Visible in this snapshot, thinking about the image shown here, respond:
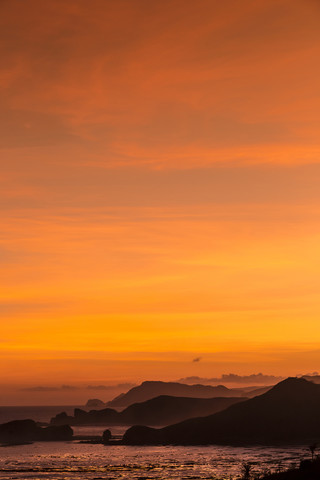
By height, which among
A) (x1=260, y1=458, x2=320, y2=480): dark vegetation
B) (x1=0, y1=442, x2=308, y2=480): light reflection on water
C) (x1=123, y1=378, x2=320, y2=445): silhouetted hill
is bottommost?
(x1=260, y1=458, x2=320, y2=480): dark vegetation

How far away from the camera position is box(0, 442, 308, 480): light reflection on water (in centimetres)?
9216

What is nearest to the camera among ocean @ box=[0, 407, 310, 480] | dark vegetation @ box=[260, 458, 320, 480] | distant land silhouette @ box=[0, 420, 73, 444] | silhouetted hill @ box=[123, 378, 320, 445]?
dark vegetation @ box=[260, 458, 320, 480]

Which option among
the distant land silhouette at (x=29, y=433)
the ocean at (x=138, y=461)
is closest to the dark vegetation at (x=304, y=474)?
the ocean at (x=138, y=461)

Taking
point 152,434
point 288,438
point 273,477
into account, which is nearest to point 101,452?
point 152,434

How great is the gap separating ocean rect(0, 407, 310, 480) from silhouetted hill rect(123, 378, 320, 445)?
11.0 m

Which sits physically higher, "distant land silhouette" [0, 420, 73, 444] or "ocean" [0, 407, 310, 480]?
"distant land silhouette" [0, 420, 73, 444]

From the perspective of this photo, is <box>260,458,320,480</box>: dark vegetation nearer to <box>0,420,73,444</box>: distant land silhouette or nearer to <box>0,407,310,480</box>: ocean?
<box>0,407,310,480</box>: ocean

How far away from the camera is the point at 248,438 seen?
5910 inches

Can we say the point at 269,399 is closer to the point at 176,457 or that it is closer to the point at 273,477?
the point at 176,457

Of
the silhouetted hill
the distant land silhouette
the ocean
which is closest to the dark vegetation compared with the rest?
the ocean

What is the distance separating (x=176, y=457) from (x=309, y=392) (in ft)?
189

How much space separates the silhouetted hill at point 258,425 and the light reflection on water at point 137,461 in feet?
35.9

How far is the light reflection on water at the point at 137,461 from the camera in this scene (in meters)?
92.2

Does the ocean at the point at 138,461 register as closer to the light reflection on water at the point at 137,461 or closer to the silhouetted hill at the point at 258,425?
the light reflection on water at the point at 137,461
